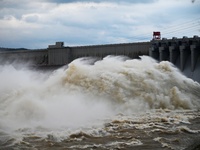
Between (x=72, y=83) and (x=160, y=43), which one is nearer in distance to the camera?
(x=72, y=83)

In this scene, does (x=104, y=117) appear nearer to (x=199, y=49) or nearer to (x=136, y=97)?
(x=136, y=97)

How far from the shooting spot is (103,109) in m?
19.8

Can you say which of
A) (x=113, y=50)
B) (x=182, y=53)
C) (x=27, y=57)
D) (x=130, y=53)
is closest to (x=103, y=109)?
(x=182, y=53)

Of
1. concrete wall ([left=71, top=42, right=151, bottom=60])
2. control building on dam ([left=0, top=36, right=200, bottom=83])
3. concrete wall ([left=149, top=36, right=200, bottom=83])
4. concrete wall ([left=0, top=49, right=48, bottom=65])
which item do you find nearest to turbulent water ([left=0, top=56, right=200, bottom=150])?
concrete wall ([left=149, top=36, right=200, bottom=83])

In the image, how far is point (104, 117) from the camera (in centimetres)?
1861

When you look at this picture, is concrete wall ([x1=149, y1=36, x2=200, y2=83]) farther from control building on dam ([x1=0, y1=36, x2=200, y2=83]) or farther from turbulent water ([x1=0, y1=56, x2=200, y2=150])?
turbulent water ([x1=0, y1=56, x2=200, y2=150])

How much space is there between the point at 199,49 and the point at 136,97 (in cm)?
1691

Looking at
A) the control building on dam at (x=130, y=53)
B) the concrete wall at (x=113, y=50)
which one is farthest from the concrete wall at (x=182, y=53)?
the concrete wall at (x=113, y=50)

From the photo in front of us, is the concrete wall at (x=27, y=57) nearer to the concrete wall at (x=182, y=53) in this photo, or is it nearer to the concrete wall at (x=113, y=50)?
the concrete wall at (x=113, y=50)

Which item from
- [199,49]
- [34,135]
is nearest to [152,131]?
[34,135]

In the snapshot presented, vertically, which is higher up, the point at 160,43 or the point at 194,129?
the point at 160,43

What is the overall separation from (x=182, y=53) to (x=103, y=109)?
19.1 m

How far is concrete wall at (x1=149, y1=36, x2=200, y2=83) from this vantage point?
35.2 metres

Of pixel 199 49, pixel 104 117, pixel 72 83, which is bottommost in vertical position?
pixel 104 117
